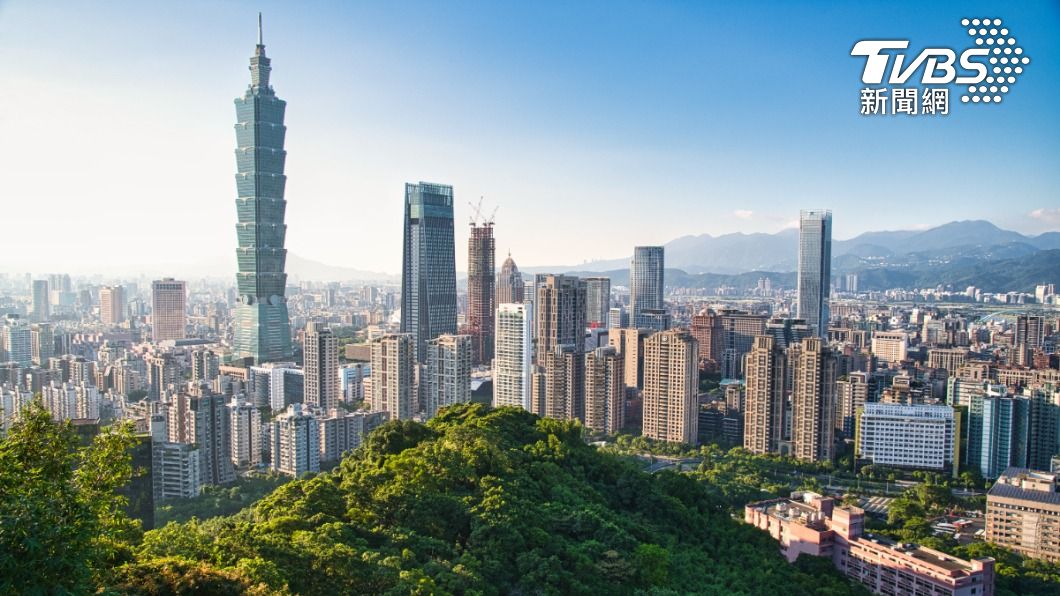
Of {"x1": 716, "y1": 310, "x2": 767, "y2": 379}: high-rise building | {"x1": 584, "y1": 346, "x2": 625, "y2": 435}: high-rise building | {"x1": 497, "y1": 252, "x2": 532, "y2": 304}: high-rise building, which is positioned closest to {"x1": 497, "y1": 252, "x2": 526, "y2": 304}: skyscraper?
{"x1": 497, "y1": 252, "x2": 532, "y2": 304}: high-rise building

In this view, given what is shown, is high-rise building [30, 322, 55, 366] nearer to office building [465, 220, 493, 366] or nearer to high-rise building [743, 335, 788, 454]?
office building [465, 220, 493, 366]

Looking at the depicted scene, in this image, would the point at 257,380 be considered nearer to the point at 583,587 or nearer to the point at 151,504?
the point at 151,504

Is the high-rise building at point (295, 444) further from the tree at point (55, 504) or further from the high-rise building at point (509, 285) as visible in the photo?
the high-rise building at point (509, 285)

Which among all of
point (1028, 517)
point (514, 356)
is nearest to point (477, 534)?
point (1028, 517)

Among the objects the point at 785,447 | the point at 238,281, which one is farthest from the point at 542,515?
the point at 238,281

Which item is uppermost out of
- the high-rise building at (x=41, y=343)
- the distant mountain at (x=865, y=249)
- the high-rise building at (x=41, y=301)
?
the distant mountain at (x=865, y=249)

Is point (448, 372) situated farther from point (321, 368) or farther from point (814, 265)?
point (814, 265)

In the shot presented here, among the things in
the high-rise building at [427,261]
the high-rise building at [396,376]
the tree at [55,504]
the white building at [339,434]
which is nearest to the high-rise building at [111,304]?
the high-rise building at [427,261]
